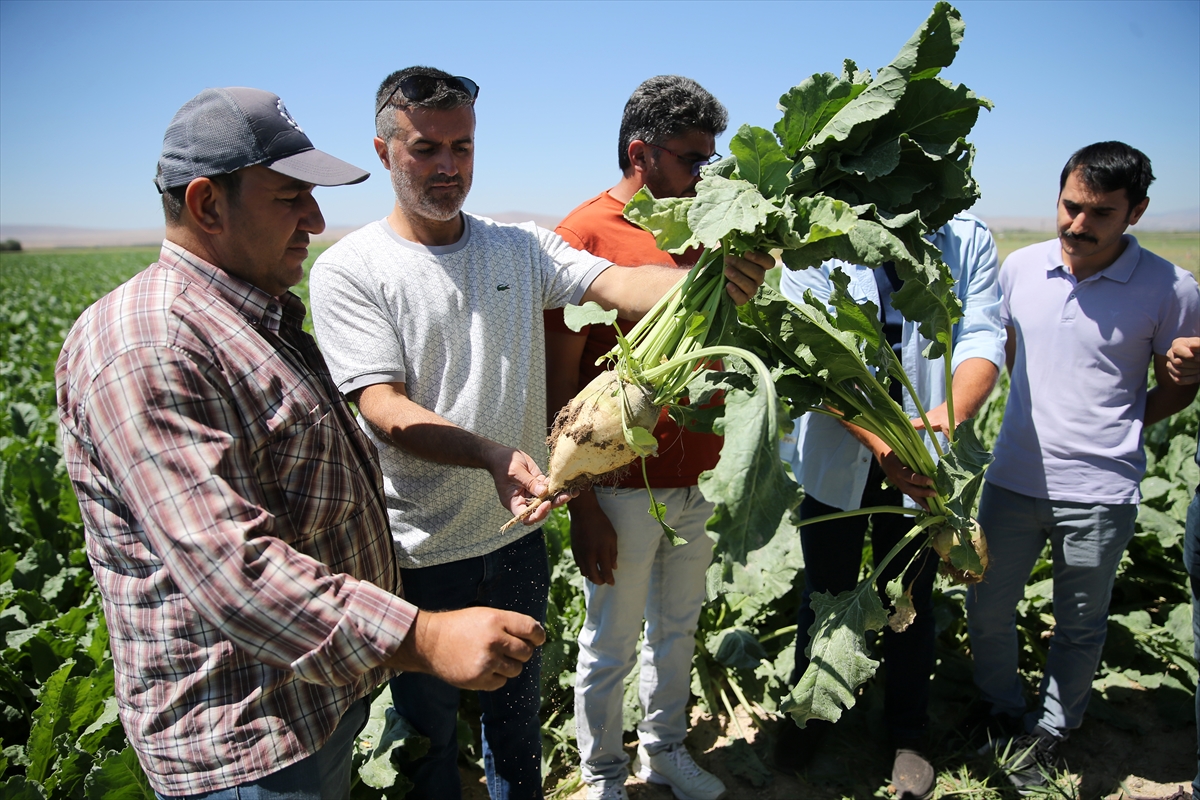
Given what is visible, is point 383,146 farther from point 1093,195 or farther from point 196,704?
point 1093,195

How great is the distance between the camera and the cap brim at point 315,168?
1.76 meters

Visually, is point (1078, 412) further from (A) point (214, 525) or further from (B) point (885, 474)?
(A) point (214, 525)

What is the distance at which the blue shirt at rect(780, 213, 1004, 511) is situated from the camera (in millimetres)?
3055

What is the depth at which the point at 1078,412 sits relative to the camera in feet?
10.7

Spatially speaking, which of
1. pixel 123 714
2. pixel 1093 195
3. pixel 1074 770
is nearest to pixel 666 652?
pixel 1074 770

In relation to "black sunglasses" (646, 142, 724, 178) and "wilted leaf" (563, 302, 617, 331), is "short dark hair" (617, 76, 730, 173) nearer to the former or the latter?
"black sunglasses" (646, 142, 724, 178)

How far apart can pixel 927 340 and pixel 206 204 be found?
255 cm

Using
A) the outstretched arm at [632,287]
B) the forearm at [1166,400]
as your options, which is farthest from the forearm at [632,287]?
the forearm at [1166,400]

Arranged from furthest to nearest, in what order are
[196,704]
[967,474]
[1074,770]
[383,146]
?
[1074,770] < [383,146] < [967,474] < [196,704]

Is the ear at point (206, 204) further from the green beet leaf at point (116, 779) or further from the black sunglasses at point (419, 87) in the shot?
the green beet leaf at point (116, 779)

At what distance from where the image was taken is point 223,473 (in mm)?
1530

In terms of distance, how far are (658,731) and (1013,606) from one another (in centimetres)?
168

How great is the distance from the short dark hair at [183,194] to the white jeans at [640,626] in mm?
1738

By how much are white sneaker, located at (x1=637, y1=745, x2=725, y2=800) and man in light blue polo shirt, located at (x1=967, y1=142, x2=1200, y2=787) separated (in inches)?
50.0
